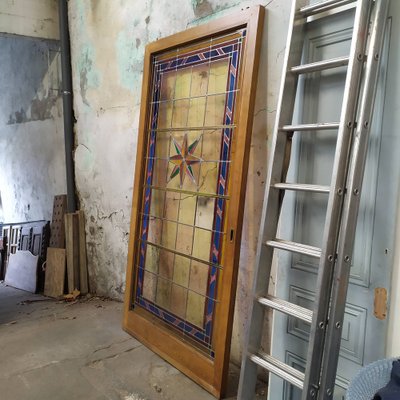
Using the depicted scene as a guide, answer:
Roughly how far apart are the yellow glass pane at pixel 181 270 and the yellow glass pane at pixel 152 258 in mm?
201

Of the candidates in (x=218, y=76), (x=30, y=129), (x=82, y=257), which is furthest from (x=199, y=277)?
(x=30, y=129)

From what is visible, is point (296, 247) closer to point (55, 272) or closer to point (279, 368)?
point (279, 368)

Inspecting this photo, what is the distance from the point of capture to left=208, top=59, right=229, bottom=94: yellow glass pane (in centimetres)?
215

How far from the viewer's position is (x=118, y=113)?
10.4ft

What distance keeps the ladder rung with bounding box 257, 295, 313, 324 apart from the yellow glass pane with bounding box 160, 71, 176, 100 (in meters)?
1.49

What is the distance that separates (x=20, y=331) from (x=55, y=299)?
71cm

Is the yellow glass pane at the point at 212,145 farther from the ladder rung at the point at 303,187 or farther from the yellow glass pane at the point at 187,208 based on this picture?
the ladder rung at the point at 303,187

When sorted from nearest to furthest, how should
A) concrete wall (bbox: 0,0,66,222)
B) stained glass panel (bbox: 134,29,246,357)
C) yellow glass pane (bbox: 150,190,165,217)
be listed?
stained glass panel (bbox: 134,29,246,357) → yellow glass pane (bbox: 150,190,165,217) → concrete wall (bbox: 0,0,66,222)

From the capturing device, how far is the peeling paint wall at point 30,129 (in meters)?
3.97

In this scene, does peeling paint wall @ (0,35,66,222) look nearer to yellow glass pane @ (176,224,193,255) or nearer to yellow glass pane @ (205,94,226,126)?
yellow glass pane @ (176,224,193,255)

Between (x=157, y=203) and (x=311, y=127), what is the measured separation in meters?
1.42

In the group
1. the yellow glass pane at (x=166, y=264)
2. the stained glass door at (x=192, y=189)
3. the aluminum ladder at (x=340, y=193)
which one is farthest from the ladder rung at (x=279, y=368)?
the yellow glass pane at (x=166, y=264)

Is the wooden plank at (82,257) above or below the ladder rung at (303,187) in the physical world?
below

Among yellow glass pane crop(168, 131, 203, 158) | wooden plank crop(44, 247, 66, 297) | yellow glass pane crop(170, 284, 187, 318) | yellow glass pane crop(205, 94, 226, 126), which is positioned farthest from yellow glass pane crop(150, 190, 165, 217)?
wooden plank crop(44, 247, 66, 297)
